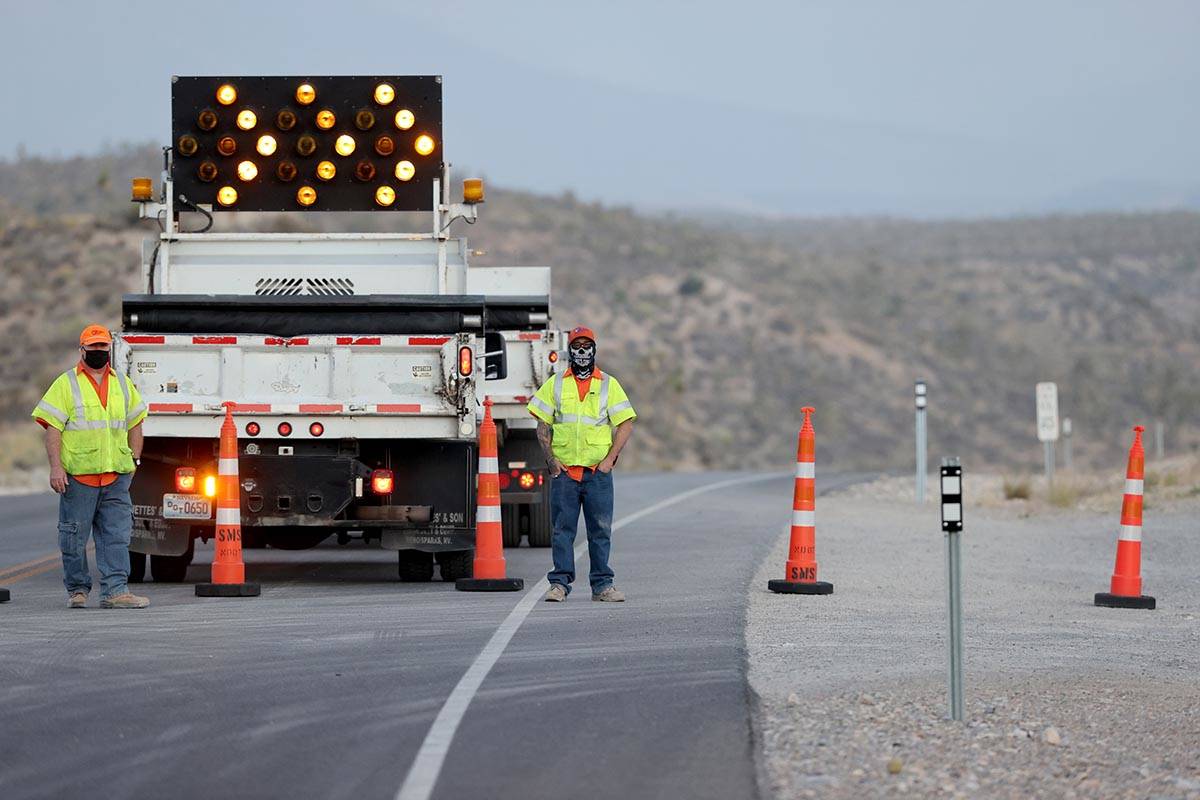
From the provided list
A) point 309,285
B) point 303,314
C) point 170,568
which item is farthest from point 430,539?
point 309,285

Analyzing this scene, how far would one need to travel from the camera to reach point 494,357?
14734 millimetres

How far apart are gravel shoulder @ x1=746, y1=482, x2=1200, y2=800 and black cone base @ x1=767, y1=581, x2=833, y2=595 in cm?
12

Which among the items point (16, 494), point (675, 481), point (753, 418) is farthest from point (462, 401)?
point (753, 418)

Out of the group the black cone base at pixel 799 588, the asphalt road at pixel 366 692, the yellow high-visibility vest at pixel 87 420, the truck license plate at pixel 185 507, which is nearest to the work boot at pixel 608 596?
the asphalt road at pixel 366 692

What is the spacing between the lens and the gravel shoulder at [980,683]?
316 inches

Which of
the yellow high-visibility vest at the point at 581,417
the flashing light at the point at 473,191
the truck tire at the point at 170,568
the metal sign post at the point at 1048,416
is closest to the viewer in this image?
the yellow high-visibility vest at the point at 581,417

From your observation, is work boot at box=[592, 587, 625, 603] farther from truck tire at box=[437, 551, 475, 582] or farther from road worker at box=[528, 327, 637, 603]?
truck tire at box=[437, 551, 475, 582]

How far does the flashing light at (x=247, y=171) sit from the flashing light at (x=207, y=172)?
23 cm

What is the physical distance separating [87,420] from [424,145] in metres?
5.30

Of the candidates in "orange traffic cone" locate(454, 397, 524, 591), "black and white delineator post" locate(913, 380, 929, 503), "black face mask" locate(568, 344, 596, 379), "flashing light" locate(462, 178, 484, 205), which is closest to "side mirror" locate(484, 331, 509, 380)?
"orange traffic cone" locate(454, 397, 524, 591)

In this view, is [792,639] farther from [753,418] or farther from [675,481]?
[753,418]

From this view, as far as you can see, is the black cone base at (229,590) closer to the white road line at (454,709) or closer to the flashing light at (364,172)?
the white road line at (454,709)

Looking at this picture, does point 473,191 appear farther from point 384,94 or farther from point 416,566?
point 416,566

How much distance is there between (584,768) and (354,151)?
10.9 meters
